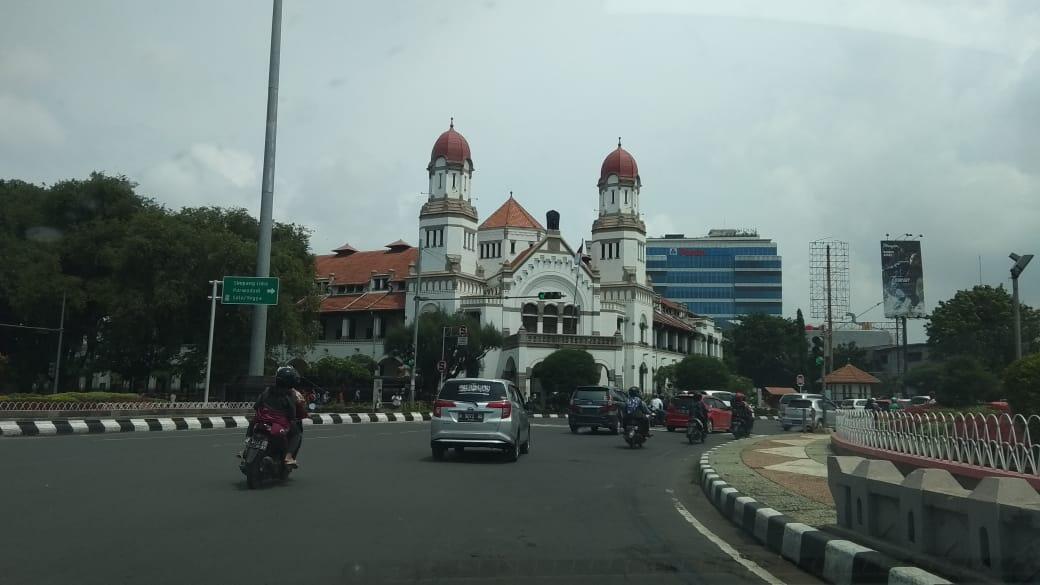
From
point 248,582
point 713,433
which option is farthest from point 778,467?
point 713,433

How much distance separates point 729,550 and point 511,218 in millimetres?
74551

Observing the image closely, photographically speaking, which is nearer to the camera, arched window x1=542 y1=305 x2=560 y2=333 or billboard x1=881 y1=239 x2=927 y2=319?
billboard x1=881 y1=239 x2=927 y2=319

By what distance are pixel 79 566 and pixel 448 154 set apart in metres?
67.8

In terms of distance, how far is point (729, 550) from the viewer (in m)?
7.90

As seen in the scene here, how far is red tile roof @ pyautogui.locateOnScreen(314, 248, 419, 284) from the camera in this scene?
7900 cm

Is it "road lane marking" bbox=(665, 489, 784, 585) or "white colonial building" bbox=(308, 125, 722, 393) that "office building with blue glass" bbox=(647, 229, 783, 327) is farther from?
"road lane marking" bbox=(665, 489, 784, 585)

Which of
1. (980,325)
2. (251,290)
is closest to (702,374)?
(980,325)

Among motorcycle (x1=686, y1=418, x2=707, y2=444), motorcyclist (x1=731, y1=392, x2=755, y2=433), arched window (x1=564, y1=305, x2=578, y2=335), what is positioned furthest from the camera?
arched window (x1=564, y1=305, x2=578, y2=335)

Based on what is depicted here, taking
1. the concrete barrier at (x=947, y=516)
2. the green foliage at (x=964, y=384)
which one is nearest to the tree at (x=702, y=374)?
the green foliage at (x=964, y=384)

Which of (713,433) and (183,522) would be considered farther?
(713,433)

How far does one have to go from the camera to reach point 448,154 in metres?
73.1

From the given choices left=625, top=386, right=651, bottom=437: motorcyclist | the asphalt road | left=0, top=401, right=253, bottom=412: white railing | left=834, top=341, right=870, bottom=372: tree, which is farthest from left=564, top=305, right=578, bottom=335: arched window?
the asphalt road

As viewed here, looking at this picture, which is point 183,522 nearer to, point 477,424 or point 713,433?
point 477,424

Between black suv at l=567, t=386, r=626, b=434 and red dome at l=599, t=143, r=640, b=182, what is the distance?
161ft
